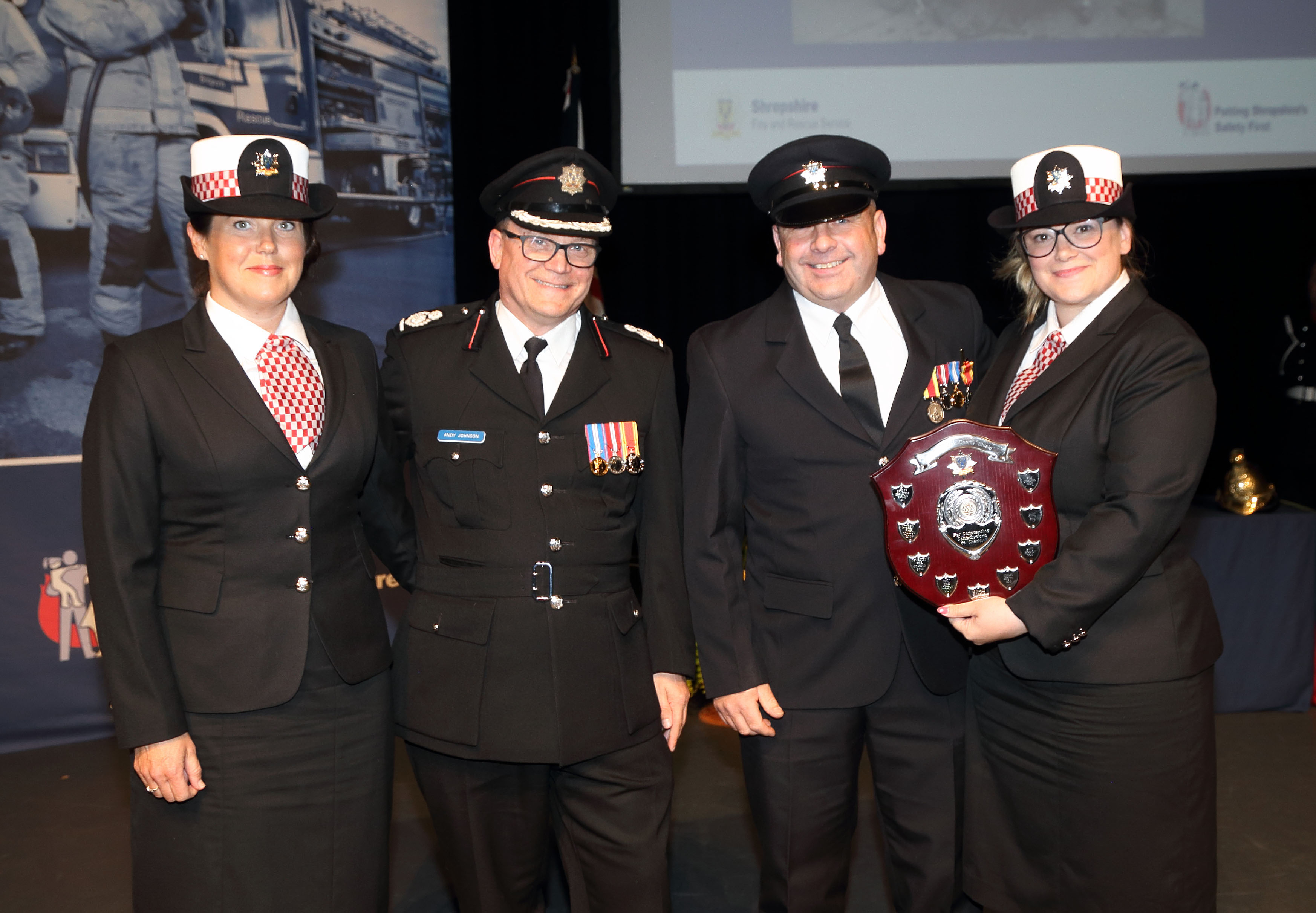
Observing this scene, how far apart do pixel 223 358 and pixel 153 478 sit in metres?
0.25

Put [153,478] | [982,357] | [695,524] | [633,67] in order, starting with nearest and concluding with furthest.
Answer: [153,478] → [695,524] → [982,357] → [633,67]

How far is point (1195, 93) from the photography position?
4.36 metres

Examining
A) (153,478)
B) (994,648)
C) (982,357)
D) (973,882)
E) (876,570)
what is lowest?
(973,882)

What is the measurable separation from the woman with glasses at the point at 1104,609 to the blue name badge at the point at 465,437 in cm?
96

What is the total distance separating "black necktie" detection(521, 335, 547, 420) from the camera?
2.14m

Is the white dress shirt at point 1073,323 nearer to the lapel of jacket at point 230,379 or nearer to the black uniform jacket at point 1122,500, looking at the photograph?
the black uniform jacket at point 1122,500

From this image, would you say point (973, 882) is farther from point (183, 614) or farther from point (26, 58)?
point (26, 58)

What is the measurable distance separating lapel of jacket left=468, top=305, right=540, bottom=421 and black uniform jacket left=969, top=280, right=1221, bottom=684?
93 cm

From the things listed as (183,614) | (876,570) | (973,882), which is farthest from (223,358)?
(973,882)

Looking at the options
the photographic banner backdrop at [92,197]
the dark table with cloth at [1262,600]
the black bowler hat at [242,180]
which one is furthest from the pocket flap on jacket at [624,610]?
Result: the dark table with cloth at [1262,600]

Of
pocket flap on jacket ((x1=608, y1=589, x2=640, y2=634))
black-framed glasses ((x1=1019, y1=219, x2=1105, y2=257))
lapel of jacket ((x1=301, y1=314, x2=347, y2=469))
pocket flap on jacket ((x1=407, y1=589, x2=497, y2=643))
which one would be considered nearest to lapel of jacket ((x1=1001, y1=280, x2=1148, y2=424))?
black-framed glasses ((x1=1019, y1=219, x2=1105, y2=257))

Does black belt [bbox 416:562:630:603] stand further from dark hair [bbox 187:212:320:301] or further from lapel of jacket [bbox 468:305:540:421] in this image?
dark hair [bbox 187:212:320:301]

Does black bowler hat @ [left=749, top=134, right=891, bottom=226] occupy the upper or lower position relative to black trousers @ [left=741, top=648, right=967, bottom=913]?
upper

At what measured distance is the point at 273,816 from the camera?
1897 mm
